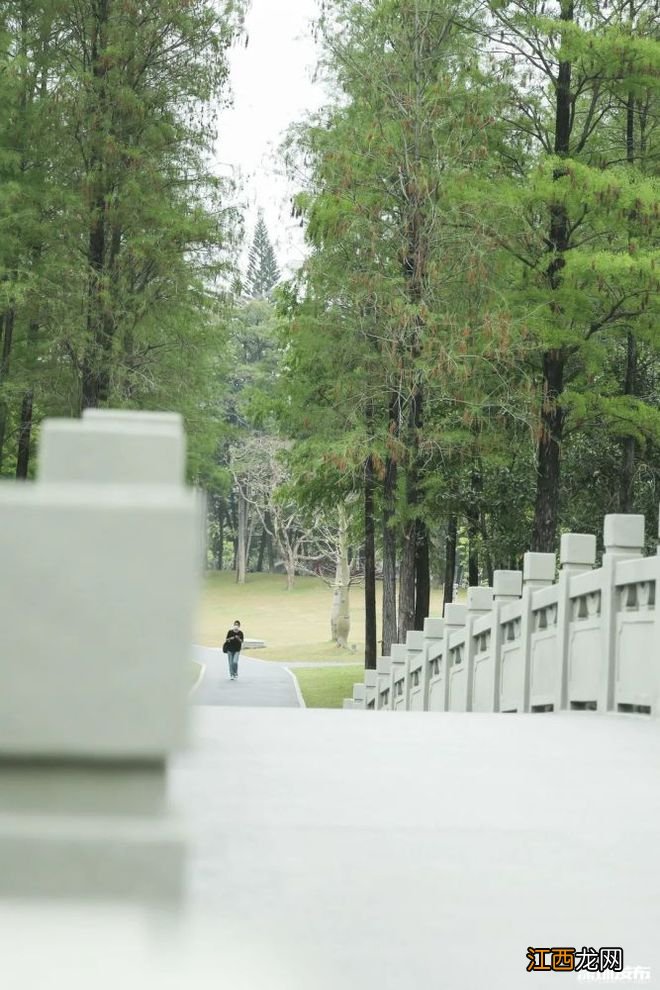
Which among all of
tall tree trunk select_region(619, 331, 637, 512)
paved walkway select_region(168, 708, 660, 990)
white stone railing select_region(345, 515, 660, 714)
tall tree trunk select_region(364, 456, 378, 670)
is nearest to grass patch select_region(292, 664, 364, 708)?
tall tree trunk select_region(364, 456, 378, 670)

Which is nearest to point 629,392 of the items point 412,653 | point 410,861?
point 412,653

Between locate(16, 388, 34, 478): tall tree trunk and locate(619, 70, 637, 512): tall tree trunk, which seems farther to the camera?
locate(16, 388, 34, 478): tall tree trunk

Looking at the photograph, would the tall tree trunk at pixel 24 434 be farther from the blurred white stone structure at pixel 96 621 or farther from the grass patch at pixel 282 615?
the grass patch at pixel 282 615

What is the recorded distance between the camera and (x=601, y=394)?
20.3 meters

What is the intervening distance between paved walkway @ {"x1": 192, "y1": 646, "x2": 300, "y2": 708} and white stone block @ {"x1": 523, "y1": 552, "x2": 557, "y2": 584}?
12.4 m

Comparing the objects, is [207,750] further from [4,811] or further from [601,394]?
[601,394]

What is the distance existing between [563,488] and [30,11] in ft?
44.2

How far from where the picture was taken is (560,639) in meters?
10.5

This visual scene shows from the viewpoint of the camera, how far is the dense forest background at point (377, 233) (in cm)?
1903

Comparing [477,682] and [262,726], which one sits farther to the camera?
[477,682]

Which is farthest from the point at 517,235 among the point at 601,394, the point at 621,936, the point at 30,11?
the point at 621,936

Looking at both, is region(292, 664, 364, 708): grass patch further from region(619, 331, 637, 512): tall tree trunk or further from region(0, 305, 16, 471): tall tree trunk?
region(0, 305, 16, 471): tall tree trunk

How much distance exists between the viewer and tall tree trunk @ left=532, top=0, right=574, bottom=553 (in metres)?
19.0

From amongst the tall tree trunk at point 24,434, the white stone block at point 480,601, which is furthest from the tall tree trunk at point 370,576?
the white stone block at point 480,601
